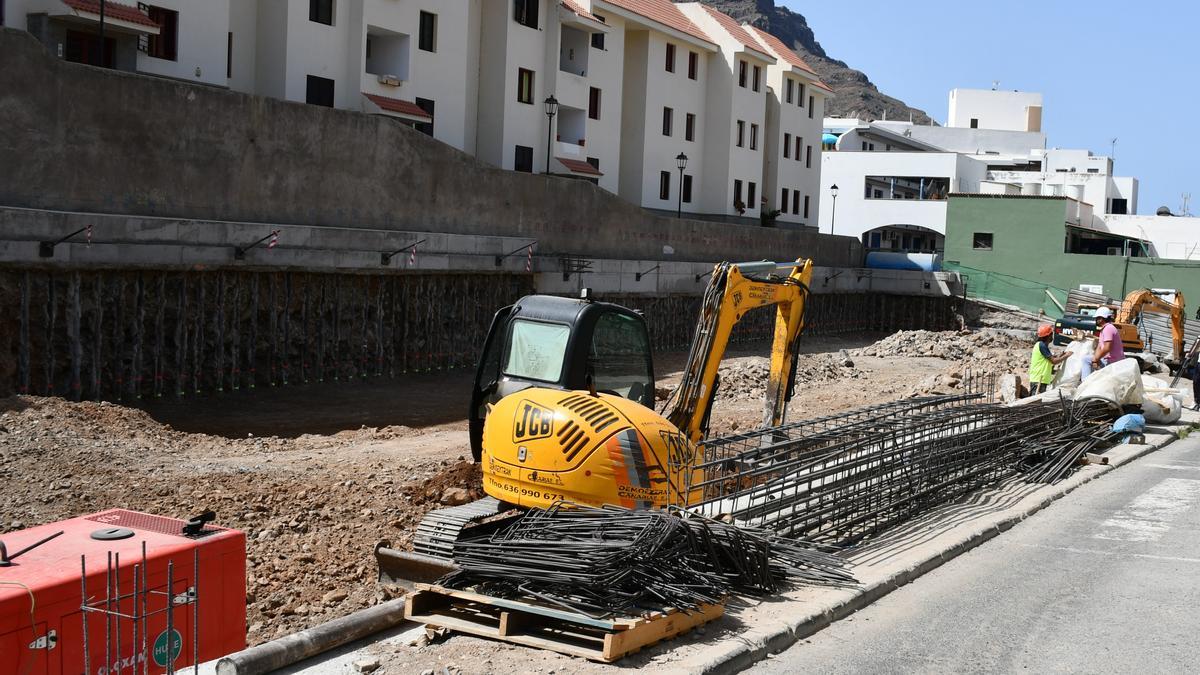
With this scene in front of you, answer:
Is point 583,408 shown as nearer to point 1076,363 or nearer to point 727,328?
point 727,328

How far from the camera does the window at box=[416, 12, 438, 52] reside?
3541cm

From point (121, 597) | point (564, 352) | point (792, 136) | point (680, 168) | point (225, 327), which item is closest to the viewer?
point (121, 597)

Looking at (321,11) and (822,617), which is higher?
(321,11)

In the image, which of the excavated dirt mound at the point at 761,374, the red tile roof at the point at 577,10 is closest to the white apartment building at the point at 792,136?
the red tile roof at the point at 577,10

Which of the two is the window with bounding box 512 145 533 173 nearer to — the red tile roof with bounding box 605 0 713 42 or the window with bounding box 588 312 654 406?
the red tile roof with bounding box 605 0 713 42

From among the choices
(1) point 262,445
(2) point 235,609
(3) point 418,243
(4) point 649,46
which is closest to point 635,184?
(4) point 649,46

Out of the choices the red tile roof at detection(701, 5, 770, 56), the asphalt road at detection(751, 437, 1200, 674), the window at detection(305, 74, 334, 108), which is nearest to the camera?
the asphalt road at detection(751, 437, 1200, 674)

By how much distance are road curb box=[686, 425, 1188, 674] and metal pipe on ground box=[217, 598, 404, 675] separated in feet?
7.16

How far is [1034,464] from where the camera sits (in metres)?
15.9

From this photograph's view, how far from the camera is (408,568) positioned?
30.4ft

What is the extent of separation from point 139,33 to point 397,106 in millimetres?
8213

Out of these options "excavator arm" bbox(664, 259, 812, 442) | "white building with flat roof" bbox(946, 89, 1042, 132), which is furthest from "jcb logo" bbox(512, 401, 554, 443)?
"white building with flat roof" bbox(946, 89, 1042, 132)

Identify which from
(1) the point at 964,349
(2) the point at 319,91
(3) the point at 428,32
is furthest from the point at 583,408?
(1) the point at 964,349

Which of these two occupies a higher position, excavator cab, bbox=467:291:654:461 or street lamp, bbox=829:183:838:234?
street lamp, bbox=829:183:838:234
